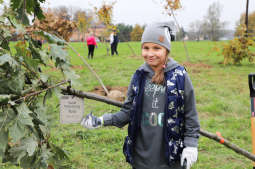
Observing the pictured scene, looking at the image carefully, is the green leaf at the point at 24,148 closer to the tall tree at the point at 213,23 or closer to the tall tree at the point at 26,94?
the tall tree at the point at 26,94

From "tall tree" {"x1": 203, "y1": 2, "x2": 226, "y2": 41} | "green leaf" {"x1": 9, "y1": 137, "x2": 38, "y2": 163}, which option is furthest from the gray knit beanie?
"tall tree" {"x1": 203, "y1": 2, "x2": 226, "y2": 41}

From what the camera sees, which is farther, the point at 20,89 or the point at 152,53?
the point at 152,53

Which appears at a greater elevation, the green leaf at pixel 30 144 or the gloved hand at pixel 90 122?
the green leaf at pixel 30 144

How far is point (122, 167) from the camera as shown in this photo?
126 inches

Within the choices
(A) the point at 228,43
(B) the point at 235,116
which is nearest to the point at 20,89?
(B) the point at 235,116

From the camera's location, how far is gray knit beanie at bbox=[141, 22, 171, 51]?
185 centimetres

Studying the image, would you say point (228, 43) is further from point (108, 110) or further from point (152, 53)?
point (152, 53)

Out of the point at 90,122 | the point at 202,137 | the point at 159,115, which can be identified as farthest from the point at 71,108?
the point at 202,137

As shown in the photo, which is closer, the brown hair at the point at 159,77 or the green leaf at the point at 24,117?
the green leaf at the point at 24,117

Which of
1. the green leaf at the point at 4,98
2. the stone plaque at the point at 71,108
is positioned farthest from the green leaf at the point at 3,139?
the stone plaque at the point at 71,108

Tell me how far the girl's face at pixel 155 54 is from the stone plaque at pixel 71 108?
21.6 inches

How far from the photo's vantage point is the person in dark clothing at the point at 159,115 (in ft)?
5.83

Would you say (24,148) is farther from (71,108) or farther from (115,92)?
(115,92)

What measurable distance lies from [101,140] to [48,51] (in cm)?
255
